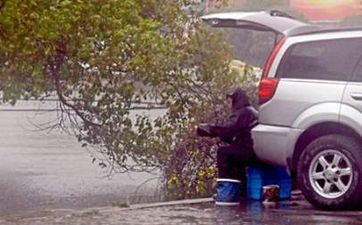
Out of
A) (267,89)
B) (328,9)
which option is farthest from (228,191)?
(328,9)

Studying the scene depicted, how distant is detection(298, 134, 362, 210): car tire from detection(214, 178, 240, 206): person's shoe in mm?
714

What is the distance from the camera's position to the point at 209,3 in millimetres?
17172

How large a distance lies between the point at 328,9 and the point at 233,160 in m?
10.6

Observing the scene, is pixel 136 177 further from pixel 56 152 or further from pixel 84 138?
pixel 56 152

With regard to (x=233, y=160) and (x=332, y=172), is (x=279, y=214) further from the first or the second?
(x=233, y=160)

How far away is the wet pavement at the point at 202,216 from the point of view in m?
10.8

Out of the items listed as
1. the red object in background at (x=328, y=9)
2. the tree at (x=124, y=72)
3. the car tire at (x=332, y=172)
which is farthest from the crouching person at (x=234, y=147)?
the red object in background at (x=328, y=9)

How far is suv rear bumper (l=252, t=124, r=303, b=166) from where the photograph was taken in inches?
459

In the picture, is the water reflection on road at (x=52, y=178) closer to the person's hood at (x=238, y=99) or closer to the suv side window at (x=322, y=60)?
the person's hood at (x=238, y=99)

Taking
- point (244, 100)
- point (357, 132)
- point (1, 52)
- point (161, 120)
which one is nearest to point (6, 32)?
point (1, 52)

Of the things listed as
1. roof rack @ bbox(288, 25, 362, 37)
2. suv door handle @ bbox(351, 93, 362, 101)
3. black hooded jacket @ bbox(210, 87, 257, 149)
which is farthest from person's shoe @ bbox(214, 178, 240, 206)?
roof rack @ bbox(288, 25, 362, 37)

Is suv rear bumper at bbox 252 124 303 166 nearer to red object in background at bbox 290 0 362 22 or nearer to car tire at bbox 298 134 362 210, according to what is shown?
car tire at bbox 298 134 362 210

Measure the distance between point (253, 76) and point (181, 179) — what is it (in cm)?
239

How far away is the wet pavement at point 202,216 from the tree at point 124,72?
3.12 m
